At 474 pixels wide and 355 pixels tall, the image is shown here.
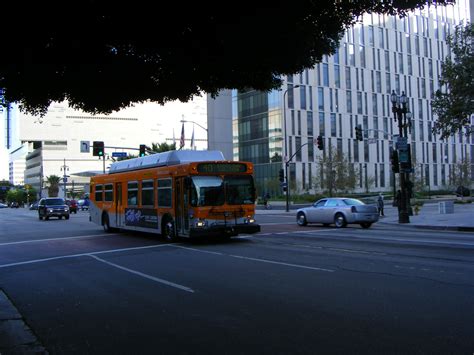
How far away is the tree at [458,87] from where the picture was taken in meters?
20.8

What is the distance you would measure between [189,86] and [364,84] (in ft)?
257

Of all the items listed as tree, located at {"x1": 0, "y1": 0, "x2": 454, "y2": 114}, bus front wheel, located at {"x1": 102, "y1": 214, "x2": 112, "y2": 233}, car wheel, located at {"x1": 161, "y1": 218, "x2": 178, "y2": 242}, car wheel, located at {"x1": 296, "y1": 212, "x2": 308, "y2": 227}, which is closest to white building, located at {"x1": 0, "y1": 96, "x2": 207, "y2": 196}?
car wheel, located at {"x1": 296, "y1": 212, "x2": 308, "y2": 227}

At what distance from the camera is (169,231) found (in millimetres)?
17344

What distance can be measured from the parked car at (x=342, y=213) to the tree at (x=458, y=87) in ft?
16.4

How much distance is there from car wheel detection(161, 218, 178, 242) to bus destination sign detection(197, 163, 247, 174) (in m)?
2.34

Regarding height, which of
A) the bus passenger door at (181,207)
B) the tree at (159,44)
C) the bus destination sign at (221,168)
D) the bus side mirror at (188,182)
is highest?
the tree at (159,44)

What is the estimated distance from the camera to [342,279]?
941cm

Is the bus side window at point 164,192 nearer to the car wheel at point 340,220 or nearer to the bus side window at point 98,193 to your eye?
the bus side window at point 98,193

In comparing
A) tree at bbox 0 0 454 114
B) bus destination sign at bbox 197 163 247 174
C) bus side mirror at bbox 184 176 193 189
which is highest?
tree at bbox 0 0 454 114

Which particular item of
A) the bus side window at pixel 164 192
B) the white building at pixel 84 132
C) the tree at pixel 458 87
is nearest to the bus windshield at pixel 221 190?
the bus side window at pixel 164 192

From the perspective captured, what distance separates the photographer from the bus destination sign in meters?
16.4

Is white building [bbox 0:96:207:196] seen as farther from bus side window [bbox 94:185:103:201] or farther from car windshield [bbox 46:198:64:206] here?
bus side window [bbox 94:185:103:201]

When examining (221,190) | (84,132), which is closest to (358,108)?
(221,190)

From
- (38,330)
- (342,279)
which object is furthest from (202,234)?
(38,330)
